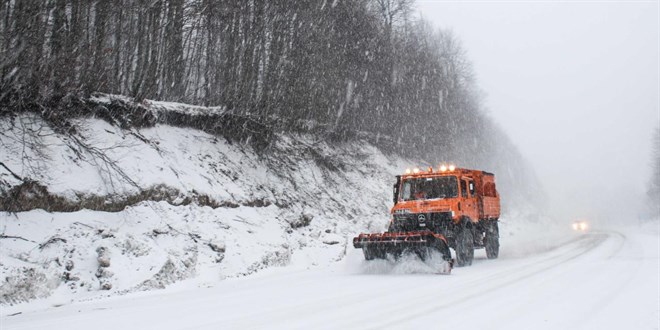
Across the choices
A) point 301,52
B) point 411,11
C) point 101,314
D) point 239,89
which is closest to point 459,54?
point 411,11

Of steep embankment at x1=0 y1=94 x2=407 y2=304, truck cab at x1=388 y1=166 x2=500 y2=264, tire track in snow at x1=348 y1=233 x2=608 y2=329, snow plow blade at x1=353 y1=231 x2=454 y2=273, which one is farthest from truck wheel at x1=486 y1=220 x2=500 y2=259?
snow plow blade at x1=353 y1=231 x2=454 y2=273

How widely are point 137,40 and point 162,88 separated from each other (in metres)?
2.90

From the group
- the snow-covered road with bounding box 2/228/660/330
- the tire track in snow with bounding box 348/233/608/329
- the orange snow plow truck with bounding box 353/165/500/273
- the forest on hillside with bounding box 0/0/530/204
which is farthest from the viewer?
the orange snow plow truck with bounding box 353/165/500/273

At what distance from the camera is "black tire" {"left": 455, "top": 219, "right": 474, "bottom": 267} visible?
12764 mm

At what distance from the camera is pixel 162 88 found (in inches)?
647

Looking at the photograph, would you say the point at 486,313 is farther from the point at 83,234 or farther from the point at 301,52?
the point at 301,52

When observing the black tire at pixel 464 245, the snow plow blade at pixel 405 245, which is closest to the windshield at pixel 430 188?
the black tire at pixel 464 245

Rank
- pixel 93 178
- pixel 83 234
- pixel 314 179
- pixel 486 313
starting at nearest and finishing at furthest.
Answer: pixel 486 313
pixel 83 234
pixel 93 178
pixel 314 179

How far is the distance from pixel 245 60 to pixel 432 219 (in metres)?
8.38

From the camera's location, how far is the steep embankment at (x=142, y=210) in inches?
351

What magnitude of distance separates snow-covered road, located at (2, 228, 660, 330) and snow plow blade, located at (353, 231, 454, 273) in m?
0.36

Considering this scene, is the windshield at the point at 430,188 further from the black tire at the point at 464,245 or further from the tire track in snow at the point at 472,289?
the tire track in snow at the point at 472,289

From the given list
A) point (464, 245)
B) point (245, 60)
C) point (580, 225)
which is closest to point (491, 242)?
point (464, 245)

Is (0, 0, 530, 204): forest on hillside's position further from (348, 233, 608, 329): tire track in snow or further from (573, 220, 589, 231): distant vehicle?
(573, 220, 589, 231): distant vehicle
